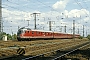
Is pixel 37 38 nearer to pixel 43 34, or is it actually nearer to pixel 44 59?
pixel 43 34

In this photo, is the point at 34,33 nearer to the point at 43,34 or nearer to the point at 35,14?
the point at 43,34

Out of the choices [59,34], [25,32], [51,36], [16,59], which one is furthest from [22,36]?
[16,59]

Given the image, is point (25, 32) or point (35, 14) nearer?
point (25, 32)

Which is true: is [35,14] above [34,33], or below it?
above

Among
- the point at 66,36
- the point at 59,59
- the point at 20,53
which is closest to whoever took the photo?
the point at 59,59

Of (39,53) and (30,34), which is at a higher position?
(30,34)

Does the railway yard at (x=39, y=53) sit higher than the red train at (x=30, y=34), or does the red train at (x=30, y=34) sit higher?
the red train at (x=30, y=34)

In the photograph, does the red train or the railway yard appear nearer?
the railway yard

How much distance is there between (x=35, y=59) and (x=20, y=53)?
14.5 feet

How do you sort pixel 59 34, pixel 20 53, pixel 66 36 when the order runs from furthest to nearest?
pixel 66 36 < pixel 59 34 < pixel 20 53

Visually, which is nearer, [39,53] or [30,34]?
[39,53]

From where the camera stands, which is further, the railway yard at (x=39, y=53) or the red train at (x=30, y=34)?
the red train at (x=30, y=34)

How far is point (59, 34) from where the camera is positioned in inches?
2955

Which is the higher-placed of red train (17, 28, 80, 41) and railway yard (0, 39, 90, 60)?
red train (17, 28, 80, 41)
